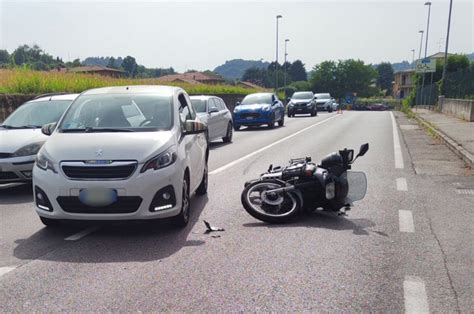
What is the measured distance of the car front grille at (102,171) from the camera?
16.4ft

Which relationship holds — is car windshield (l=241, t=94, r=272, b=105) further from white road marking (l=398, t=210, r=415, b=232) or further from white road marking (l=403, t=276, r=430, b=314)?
white road marking (l=403, t=276, r=430, b=314)

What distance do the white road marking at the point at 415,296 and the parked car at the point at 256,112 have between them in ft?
59.8

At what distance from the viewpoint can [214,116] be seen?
48.8ft

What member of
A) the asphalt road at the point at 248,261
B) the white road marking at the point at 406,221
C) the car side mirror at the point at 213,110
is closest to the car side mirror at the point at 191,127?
the asphalt road at the point at 248,261

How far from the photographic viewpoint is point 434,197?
7461 millimetres

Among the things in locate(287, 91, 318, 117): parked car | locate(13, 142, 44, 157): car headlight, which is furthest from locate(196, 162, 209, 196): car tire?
locate(287, 91, 318, 117): parked car

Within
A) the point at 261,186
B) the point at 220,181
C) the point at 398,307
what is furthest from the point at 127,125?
the point at 398,307

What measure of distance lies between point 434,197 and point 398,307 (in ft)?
14.3

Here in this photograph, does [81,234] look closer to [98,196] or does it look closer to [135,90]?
[98,196]

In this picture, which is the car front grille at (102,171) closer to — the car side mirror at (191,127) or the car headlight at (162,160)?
the car headlight at (162,160)

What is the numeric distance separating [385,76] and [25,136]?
171 metres

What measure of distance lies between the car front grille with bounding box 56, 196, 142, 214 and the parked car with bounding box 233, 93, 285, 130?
17.3 m

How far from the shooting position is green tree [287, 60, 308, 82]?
172m

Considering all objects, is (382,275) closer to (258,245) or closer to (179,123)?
(258,245)
